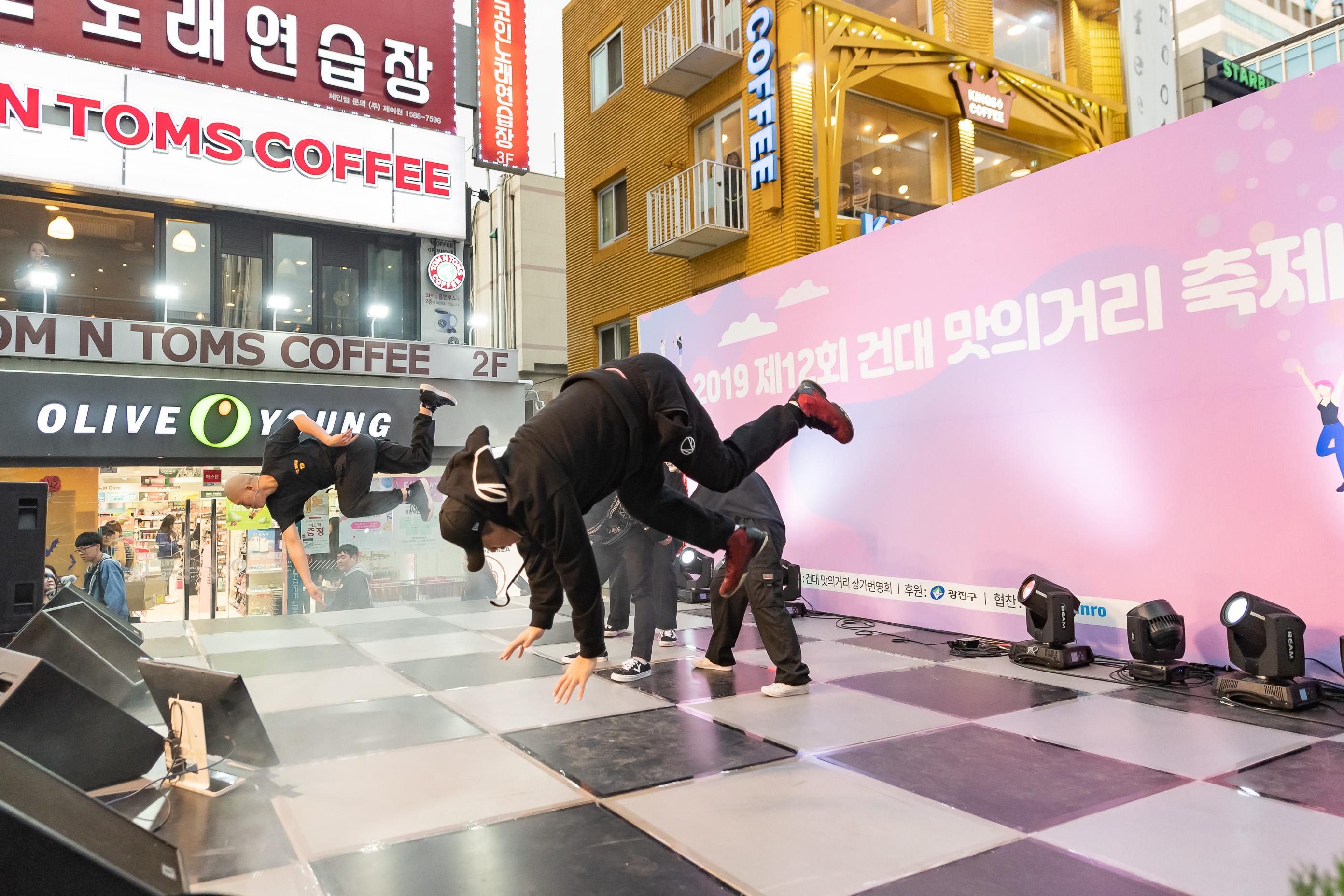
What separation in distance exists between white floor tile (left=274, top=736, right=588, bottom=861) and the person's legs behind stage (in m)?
3.25

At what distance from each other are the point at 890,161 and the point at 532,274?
1615cm

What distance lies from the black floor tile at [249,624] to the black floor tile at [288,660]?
1681mm

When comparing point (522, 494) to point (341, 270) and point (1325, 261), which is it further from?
point (341, 270)

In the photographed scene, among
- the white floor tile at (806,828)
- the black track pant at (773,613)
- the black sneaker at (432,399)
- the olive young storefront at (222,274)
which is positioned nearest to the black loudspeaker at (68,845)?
the white floor tile at (806,828)

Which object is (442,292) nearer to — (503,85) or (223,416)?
(503,85)

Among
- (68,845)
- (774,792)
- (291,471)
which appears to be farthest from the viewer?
(291,471)

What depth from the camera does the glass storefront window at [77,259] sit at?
38.5 feet

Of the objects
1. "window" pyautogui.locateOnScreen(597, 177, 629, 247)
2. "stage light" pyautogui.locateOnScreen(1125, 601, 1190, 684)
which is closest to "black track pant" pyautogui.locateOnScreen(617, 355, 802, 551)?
"stage light" pyautogui.locateOnScreen(1125, 601, 1190, 684)

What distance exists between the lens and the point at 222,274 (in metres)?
13.1

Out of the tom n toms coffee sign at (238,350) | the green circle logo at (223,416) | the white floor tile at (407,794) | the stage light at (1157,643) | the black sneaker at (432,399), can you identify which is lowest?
the white floor tile at (407,794)

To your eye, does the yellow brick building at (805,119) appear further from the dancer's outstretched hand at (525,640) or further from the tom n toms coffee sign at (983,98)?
the dancer's outstretched hand at (525,640)

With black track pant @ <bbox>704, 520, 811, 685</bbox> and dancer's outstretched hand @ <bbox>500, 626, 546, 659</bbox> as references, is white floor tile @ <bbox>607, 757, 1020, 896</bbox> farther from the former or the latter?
black track pant @ <bbox>704, 520, 811, 685</bbox>

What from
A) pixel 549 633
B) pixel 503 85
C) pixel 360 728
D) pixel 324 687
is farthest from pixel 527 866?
pixel 503 85

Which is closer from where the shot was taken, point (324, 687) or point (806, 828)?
point (806, 828)
